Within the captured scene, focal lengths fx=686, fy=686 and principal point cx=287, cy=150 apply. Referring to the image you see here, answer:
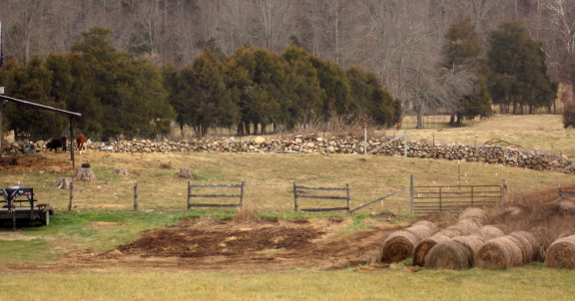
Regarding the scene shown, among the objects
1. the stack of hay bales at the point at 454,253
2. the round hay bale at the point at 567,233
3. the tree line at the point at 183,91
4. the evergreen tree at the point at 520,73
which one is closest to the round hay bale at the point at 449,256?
the stack of hay bales at the point at 454,253

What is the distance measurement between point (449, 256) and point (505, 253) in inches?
43.8

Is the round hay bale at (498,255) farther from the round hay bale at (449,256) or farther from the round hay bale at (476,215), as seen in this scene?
the round hay bale at (476,215)

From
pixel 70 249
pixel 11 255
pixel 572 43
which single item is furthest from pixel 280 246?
pixel 572 43

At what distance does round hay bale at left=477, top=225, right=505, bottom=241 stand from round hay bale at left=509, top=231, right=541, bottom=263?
0.35m

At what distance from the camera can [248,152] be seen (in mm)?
42781

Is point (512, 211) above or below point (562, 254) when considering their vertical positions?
above

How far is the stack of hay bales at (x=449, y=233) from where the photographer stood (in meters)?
14.9

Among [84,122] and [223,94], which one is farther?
[223,94]

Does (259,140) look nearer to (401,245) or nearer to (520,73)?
(401,245)

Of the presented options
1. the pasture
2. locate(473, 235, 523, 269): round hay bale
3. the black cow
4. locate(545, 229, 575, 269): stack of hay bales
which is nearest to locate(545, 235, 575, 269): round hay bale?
locate(545, 229, 575, 269): stack of hay bales

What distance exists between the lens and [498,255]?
13.9m

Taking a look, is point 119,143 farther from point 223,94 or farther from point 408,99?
point 408,99

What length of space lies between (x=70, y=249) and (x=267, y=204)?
9565mm

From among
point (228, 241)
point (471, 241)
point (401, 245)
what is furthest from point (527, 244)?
point (228, 241)
